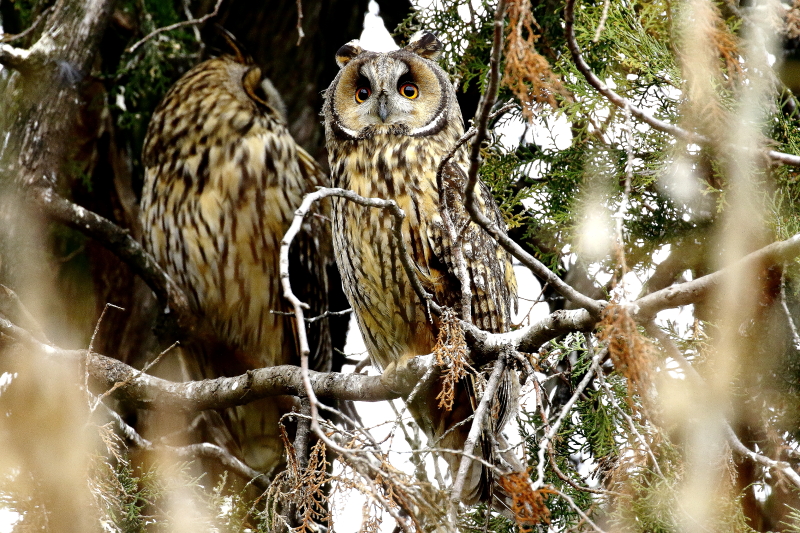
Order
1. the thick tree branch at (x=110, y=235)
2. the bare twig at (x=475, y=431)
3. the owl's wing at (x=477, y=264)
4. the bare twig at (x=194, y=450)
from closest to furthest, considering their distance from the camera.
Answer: the bare twig at (x=475, y=431), the owl's wing at (x=477, y=264), the bare twig at (x=194, y=450), the thick tree branch at (x=110, y=235)

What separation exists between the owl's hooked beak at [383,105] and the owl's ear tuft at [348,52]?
1.12ft

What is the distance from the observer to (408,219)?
8.80 ft

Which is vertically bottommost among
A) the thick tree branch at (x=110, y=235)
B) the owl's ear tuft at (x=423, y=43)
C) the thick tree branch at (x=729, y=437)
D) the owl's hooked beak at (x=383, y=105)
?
the thick tree branch at (x=729, y=437)

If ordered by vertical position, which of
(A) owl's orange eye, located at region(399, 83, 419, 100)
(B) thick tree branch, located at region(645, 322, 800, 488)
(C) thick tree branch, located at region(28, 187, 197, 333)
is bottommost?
(B) thick tree branch, located at region(645, 322, 800, 488)

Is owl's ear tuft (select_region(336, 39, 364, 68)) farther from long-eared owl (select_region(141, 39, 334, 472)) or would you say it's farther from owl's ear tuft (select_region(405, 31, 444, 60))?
long-eared owl (select_region(141, 39, 334, 472))

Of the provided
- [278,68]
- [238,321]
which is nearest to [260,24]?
[278,68]

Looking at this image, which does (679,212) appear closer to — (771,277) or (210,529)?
(771,277)

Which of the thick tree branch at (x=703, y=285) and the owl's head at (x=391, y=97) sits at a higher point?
the owl's head at (x=391, y=97)

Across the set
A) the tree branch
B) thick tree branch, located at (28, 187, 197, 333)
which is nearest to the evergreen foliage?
thick tree branch, located at (28, 187, 197, 333)

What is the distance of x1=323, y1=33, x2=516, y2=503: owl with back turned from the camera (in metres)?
2.65

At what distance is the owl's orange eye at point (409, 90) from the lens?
3.02 metres

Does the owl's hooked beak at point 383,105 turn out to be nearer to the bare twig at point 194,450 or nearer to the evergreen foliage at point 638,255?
the evergreen foliage at point 638,255

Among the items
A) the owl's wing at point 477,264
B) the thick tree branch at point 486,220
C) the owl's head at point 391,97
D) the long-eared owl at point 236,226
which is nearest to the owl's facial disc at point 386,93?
the owl's head at point 391,97

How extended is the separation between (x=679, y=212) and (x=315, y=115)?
2.19m
